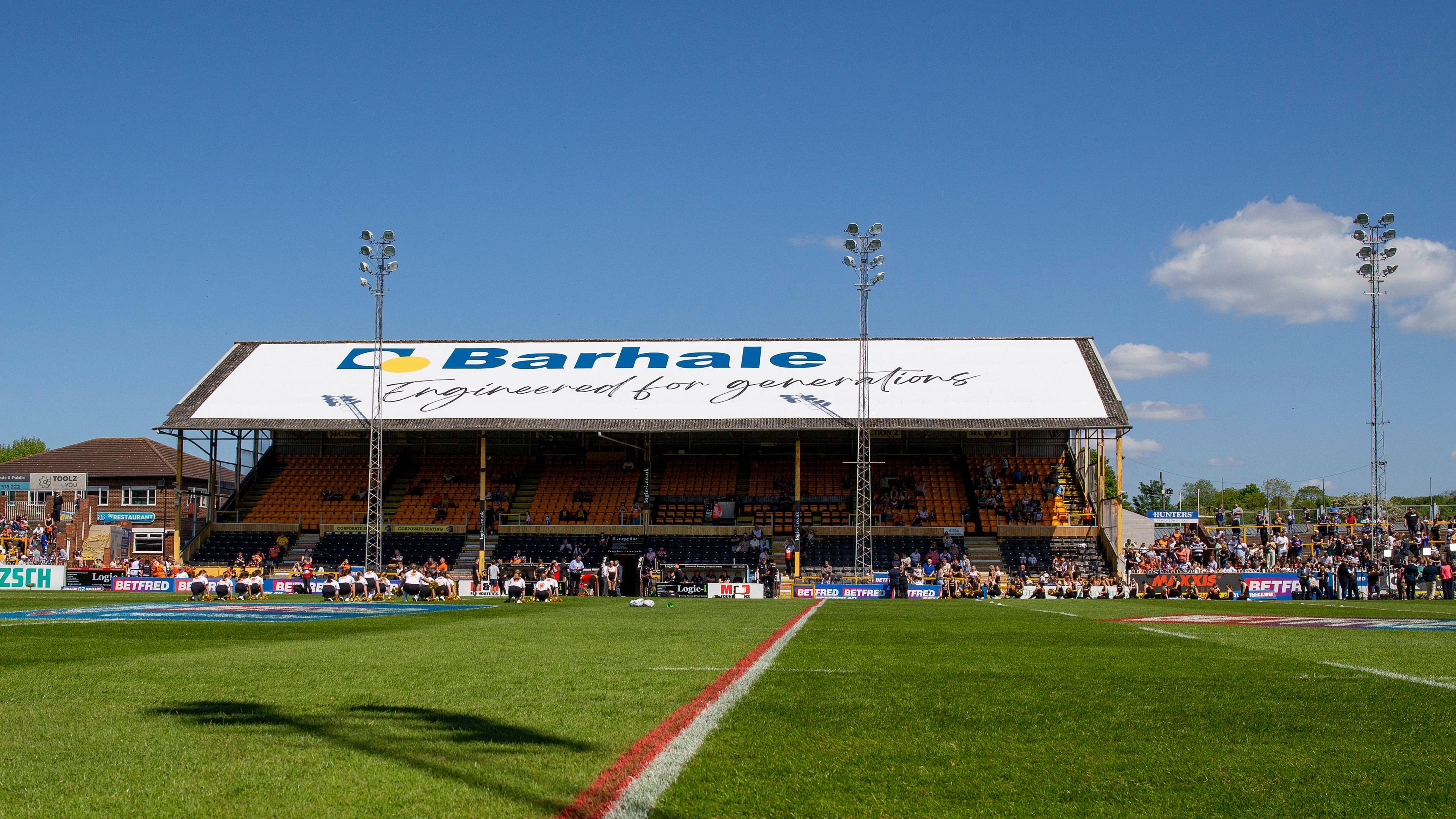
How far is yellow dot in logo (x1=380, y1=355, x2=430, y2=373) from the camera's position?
1841 inches

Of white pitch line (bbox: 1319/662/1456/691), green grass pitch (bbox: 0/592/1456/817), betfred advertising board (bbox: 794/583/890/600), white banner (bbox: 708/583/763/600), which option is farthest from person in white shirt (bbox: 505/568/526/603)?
white pitch line (bbox: 1319/662/1456/691)

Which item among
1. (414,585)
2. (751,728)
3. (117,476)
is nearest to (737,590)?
(414,585)

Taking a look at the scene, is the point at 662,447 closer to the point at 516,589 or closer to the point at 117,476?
the point at 516,589

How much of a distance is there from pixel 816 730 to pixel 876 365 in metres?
40.9

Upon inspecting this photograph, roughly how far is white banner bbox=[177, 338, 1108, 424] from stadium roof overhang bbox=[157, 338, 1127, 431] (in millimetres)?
76

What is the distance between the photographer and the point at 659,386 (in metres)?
44.2

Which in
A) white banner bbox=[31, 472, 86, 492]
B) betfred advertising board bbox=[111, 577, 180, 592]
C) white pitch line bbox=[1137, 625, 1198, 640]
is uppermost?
white banner bbox=[31, 472, 86, 492]

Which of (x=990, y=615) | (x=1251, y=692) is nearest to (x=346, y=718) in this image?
(x=1251, y=692)

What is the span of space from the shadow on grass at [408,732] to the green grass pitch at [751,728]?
0.02 m

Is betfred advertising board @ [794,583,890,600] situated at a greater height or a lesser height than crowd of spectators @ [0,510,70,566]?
lesser

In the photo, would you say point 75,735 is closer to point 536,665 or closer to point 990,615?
point 536,665

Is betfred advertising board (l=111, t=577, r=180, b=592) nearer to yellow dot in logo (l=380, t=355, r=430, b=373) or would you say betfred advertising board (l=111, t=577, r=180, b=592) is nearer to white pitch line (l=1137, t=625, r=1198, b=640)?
yellow dot in logo (l=380, t=355, r=430, b=373)

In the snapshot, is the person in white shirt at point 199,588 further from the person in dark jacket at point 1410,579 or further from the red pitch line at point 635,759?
the person in dark jacket at point 1410,579

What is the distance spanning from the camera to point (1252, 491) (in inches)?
4678
